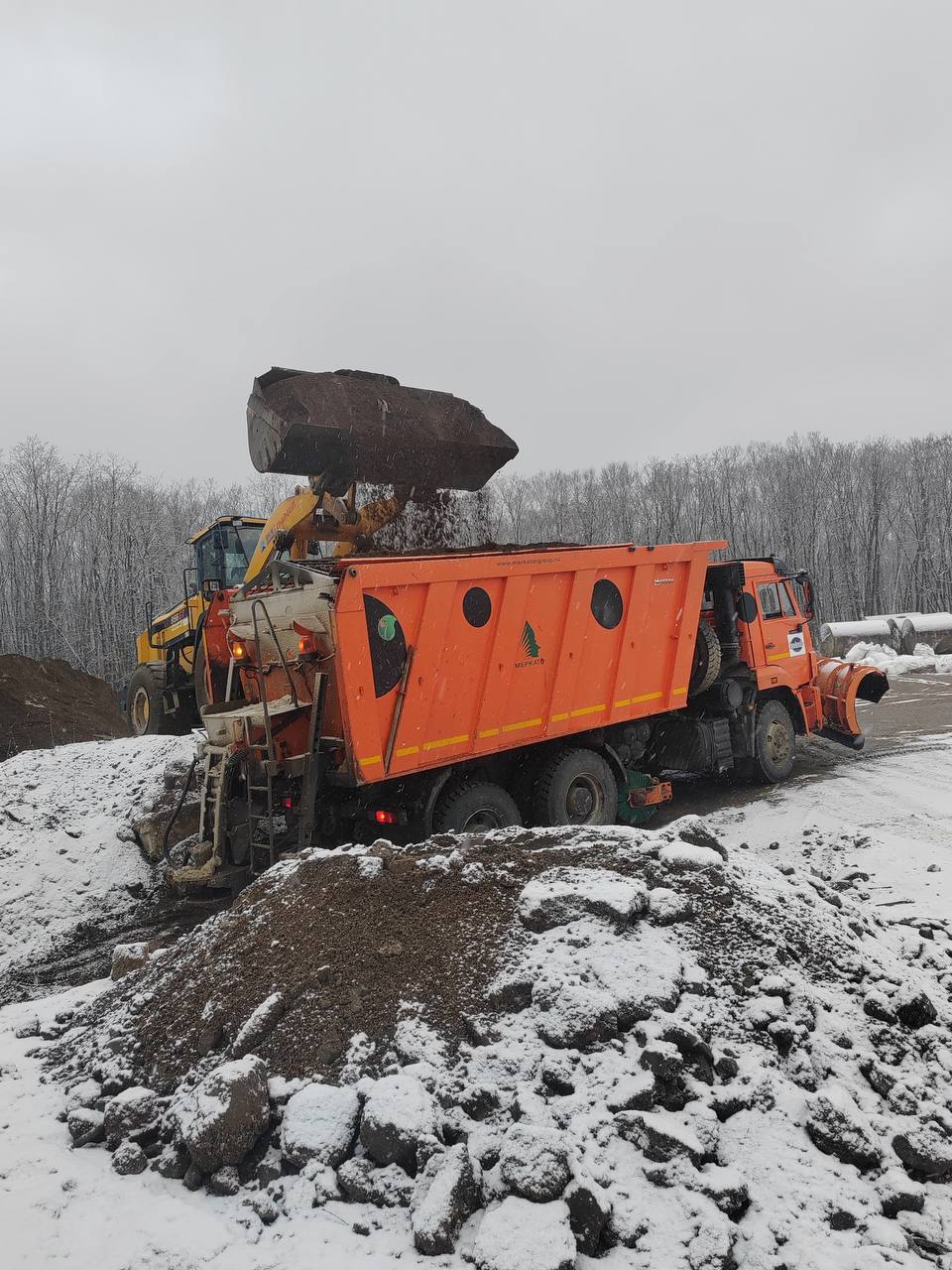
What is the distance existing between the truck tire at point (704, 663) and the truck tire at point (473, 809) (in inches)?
119

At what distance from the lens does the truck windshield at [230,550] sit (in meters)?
11.4

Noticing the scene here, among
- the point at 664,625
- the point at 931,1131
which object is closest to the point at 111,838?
the point at 664,625

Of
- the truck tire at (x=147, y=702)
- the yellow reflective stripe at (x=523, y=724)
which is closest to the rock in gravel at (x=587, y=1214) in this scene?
the yellow reflective stripe at (x=523, y=724)

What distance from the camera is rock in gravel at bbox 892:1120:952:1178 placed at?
8.75 feet

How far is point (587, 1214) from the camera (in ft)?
7.95

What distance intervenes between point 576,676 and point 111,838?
472cm

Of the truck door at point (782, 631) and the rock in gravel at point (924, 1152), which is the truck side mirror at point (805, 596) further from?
the rock in gravel at point (924, 1152)

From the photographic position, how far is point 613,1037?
3059mm

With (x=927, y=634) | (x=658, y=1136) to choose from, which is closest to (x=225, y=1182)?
(x=658, y=1136)

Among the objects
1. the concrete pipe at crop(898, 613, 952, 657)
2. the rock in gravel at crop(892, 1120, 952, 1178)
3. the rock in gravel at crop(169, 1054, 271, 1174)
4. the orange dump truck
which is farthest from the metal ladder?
the concrete pipe at crop(898, 613, 952, 657)

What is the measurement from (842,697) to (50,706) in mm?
11741

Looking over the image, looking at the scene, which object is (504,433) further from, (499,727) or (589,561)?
(499,727)

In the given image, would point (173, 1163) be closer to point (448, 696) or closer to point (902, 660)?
point (448, 696)

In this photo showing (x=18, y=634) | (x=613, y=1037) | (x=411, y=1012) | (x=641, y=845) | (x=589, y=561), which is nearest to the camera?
(x=613, y=1037)
